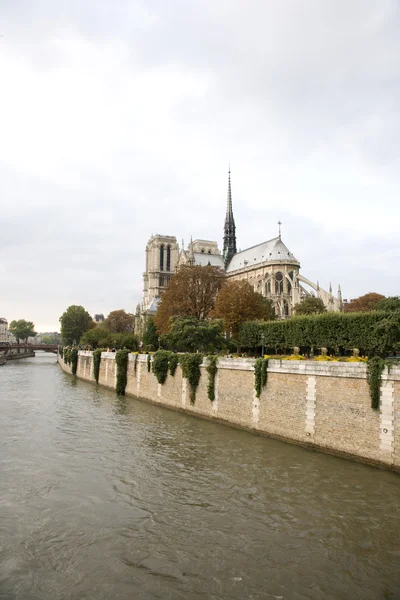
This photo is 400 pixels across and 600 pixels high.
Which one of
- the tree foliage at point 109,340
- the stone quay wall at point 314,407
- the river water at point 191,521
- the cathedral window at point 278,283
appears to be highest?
the cathedral window at point 278,283

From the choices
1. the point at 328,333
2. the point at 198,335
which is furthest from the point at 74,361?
the point at 328,333

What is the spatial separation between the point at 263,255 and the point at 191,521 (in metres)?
70.0

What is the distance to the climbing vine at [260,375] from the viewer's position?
773 inches

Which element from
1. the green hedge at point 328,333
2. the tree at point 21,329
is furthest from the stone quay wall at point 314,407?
the tree at point 21,329

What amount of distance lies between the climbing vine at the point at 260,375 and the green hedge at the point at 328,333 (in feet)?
28.0

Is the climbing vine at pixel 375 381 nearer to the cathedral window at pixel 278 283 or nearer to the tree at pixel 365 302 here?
the tree at pixel 365 302

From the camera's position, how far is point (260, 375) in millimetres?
19844

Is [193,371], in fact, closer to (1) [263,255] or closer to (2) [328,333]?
(2) [328,333]

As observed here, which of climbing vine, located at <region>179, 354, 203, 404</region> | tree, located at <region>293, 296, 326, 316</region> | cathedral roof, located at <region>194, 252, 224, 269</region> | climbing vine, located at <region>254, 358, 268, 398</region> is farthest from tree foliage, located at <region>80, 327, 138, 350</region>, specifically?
climbing vine, located at <region>254, 358, 268, 398</region>

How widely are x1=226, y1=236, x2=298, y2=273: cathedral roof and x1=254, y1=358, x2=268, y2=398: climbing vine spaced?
5401cm

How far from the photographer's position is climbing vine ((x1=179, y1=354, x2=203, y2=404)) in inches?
981

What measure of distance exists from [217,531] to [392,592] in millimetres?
3579

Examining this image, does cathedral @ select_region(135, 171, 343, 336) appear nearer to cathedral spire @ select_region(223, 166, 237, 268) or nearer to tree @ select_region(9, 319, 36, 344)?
cathedral spire @ select_region(223, 166, 237, 268)

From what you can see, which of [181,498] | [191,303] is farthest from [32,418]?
[191,303]
